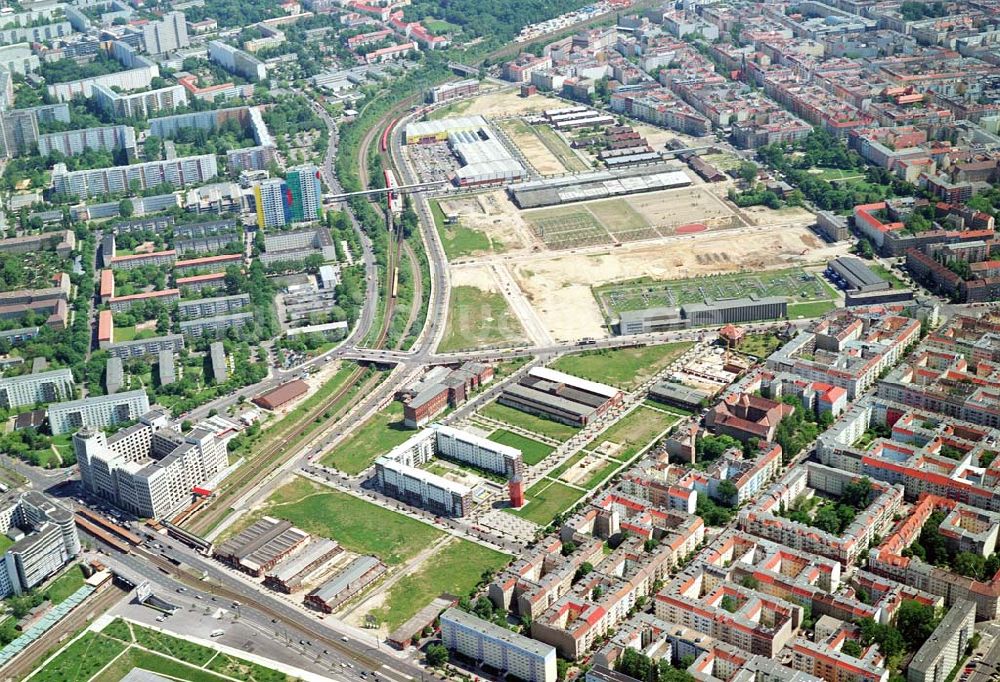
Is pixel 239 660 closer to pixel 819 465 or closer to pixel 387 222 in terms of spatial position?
pixel 819 465

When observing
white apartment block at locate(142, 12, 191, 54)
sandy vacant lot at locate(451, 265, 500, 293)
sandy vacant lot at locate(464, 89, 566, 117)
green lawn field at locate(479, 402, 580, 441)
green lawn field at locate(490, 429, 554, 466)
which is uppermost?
white apartment block at locate(142, 12, 191, 54)

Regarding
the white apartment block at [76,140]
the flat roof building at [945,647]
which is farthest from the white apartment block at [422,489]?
the white apartment block at [76,140]

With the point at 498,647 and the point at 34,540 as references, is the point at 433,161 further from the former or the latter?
the point at 498,647

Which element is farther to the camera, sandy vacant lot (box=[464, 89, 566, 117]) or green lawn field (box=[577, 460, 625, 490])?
sandy vacant lot (box=[464, 89, 566, 117])

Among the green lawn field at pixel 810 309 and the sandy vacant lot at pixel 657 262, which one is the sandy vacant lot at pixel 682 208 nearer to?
the sandy vacant lot at pixel 657 262

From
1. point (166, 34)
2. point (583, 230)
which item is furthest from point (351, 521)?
point (166, 34)

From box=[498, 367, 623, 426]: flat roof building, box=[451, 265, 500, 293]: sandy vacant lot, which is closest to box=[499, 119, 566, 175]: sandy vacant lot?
box=[451, 265, 500, 293]: sandy vacant lot

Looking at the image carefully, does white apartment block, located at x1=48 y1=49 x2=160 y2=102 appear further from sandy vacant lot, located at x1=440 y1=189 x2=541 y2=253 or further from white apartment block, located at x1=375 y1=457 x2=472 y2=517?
white apartment block, located at x1=375 y1=457 x2=472 y2=517
